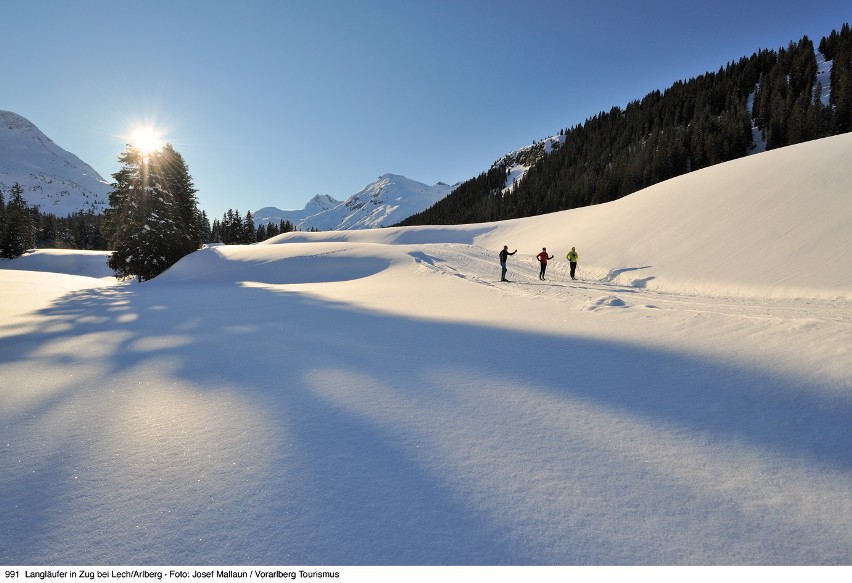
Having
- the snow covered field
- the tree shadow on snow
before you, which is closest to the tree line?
the snow covered field

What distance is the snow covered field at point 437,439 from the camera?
2.20m

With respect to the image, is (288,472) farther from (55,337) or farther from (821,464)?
(55,337)

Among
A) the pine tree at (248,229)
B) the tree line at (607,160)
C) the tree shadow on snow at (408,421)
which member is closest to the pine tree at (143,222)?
the tree line at (607,160)

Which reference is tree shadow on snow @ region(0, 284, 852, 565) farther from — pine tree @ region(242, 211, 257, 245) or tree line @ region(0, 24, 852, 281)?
pine tree @ region(242, 211, 257, 245)

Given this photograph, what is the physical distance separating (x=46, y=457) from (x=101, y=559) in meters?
1.61

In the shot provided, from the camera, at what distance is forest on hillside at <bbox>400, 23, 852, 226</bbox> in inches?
2507

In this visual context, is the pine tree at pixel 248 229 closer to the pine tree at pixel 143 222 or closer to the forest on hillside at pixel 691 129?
the pine tree at pixel 143 222

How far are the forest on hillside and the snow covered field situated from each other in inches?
2983

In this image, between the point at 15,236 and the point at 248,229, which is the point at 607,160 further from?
the point at 15,236

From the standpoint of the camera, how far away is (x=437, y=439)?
3270mm

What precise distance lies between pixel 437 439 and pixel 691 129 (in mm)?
99352
